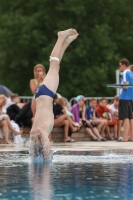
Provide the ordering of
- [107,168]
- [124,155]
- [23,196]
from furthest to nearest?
1. [124,155]
2. [107,168]
3. [23,196]

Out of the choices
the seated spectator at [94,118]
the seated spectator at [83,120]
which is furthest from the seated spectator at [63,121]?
the seated spectator at [94,118]

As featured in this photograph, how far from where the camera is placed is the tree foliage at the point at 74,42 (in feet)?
144

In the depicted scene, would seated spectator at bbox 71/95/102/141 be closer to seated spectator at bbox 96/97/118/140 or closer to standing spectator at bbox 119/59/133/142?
seated spectator at bbox 96/97/118/140

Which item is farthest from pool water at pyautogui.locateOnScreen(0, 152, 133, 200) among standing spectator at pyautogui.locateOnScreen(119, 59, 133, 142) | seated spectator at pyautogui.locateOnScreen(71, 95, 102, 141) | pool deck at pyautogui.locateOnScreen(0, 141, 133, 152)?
seated spectator at pyautogui.locateOnScreen(71, 95, 102, 141)

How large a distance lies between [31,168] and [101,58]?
116ft

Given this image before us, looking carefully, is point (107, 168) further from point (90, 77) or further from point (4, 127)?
point (90, 77)

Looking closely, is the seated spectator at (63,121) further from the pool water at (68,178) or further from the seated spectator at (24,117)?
the pool water at (68,178)

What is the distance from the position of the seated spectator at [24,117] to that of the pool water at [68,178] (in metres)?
6.48

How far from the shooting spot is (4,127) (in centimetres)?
1811

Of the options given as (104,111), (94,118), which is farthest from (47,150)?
(104,111)

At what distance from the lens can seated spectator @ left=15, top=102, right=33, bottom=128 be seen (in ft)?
63.1

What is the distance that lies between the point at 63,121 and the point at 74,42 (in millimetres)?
25645

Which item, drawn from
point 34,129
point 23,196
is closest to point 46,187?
point 23,196

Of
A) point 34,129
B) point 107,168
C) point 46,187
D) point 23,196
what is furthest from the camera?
point 34,129
